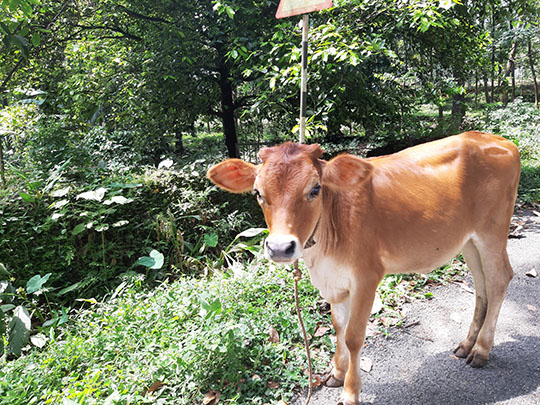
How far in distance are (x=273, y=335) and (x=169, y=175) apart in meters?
3.04

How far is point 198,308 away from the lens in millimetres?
3312

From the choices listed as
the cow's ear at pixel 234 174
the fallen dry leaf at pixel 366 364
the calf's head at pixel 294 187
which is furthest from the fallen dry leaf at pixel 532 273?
the cow's ear at pixel 234 174

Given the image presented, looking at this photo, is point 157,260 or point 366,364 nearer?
point 366,364

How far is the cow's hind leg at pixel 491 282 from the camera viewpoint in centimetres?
258

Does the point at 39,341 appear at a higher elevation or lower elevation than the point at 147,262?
lower

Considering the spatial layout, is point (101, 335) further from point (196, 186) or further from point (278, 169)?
point (196, 186)

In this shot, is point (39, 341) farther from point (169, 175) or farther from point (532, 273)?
point (532, 273)

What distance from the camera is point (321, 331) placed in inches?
125

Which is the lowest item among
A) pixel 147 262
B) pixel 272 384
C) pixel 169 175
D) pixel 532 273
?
pixel 532 273

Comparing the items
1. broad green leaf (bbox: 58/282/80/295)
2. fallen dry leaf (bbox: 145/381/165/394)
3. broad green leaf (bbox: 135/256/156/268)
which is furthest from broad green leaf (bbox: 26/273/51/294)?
fallen dry leaf (bbox: 145/381/165/394)

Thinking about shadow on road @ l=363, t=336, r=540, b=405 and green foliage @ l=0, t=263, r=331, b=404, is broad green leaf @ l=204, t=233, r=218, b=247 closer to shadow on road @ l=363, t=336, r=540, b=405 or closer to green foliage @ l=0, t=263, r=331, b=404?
green foliage @ l=0, t=263, r=331, b=404

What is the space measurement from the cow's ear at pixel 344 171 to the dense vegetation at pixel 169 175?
4.72 feet

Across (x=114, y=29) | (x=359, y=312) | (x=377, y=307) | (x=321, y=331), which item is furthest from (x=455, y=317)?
(x=114, y=29)

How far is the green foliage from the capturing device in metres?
2.52
